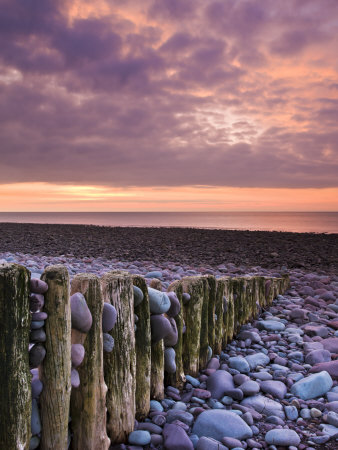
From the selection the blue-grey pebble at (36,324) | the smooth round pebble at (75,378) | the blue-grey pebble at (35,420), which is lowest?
the blue-grey pebble at (35,420)

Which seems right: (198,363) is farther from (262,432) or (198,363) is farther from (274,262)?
(274,262)

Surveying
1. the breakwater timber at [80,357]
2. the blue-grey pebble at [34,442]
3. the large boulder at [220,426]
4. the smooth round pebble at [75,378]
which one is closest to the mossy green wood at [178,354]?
the breakwater timber at [80,357]

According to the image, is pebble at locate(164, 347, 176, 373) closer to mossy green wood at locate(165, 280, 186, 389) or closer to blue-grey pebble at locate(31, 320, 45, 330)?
mossy green wood at locate(165, 280, 186, 389)

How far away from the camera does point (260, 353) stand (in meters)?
3.97

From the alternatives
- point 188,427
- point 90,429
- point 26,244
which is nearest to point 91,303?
point 90,429

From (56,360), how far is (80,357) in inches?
6.5

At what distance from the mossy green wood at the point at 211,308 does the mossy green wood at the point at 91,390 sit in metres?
1.64

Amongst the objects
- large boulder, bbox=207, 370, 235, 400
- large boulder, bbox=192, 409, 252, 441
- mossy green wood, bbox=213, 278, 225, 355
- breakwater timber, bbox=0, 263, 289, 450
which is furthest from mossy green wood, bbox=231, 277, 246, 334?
large boulder, bbox=192, 409, 252, 441

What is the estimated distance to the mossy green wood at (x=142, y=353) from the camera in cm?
257

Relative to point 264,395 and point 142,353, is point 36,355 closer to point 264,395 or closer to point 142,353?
point 142,353

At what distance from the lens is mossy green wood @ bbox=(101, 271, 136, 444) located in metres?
2.28

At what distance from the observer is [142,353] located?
8.52 feet

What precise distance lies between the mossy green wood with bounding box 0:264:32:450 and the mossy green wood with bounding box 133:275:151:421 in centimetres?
96

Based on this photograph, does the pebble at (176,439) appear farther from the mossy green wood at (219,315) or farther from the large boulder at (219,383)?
the mossy green wood at (219,315)
